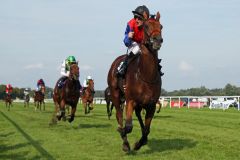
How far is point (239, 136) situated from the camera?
12.6m

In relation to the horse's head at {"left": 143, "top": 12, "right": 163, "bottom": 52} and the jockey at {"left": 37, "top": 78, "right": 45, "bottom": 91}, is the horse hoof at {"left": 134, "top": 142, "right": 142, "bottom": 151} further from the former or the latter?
the jockey at {"left": 37, "top": 78, "right": 45, "bottom": 91}

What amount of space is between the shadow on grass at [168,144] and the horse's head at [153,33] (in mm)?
2448

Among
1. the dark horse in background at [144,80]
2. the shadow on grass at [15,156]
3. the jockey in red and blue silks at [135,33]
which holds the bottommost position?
the shadow on grass at [15,156]

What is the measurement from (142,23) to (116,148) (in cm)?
289

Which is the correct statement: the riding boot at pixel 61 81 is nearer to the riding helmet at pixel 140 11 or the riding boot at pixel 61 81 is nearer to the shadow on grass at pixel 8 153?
the shadow on grass at pixel 8 153

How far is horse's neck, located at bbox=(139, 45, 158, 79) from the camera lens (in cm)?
870

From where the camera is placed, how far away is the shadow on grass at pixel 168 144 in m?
9.97

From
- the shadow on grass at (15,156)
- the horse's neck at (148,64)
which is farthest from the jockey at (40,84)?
the horse's neck at (148,64)

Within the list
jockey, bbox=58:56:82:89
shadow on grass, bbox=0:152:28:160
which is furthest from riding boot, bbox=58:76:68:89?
shadow on grass, bbox=0:152:28:160

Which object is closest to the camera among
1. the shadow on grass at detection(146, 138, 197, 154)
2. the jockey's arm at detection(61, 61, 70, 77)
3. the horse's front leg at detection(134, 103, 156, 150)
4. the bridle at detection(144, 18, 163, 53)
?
the bridle at detection(144, 18, 163, 53)

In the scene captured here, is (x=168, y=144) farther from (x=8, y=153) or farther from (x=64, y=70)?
(x=64, y=70)

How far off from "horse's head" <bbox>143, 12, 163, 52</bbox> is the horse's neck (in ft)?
0.43

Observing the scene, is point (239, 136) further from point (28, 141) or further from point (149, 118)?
point (28, 141)

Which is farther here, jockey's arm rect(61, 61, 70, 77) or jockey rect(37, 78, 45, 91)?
jockey rect(37, 78, 45, 91)
